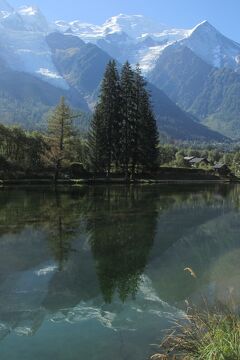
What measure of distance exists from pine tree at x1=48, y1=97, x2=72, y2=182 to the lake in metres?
36.6

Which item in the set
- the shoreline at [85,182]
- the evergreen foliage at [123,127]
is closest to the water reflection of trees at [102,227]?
the shoreline at [85,182]

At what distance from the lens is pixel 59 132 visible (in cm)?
7538

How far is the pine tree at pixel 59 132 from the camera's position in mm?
74562

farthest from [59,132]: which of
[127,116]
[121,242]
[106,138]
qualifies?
[121,242]

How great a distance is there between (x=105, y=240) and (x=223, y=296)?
432 inches

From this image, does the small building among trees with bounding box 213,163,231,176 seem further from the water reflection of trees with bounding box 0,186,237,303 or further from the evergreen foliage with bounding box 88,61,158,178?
the water reflection of trees with bounding box 0,186,237,303

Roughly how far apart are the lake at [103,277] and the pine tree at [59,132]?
120ft

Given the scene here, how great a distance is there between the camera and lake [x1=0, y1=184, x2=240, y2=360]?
12445 millimetres

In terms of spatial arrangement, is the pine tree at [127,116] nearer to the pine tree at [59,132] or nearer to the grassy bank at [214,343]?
the pine tree at [59,132]

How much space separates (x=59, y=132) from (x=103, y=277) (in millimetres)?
58069

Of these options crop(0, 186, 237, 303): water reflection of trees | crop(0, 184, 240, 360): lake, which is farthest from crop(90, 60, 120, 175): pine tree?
crop(0, 184, 240, 360): lake

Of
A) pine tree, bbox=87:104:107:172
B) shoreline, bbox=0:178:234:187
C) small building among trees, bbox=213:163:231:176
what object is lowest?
shoreline, bbox=0:178:234:187

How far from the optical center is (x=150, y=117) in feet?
302

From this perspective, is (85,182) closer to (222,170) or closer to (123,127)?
(123,127)
